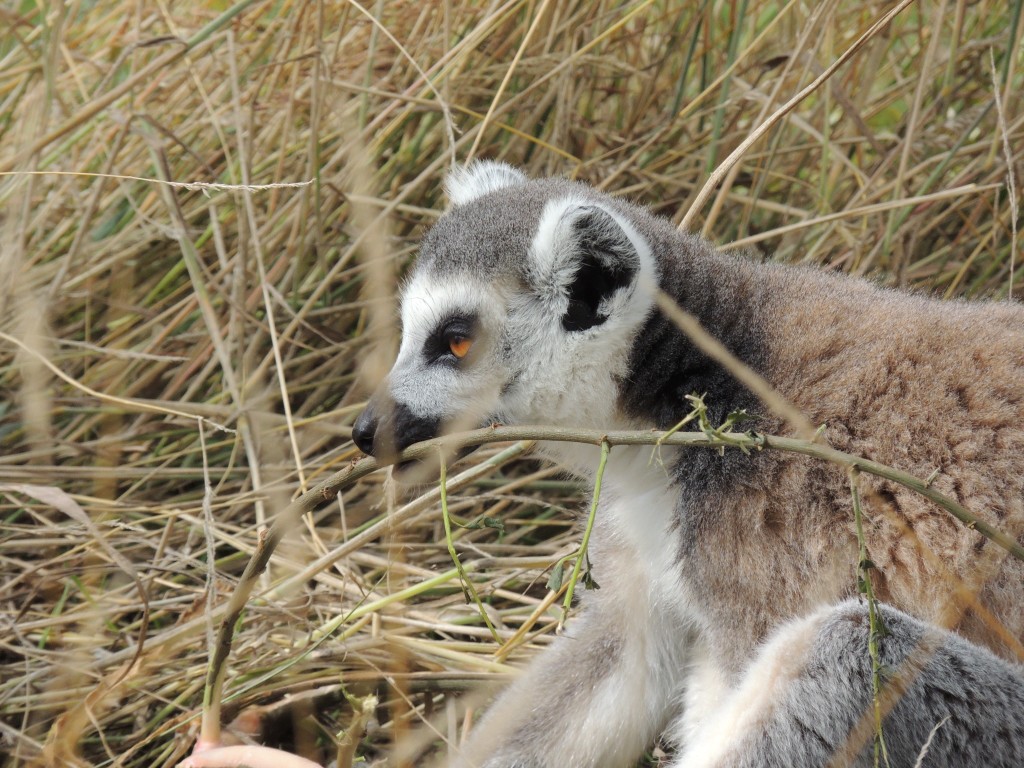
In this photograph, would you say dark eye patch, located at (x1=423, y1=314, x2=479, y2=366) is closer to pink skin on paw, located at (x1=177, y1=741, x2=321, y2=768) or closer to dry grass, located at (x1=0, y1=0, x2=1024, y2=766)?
dry grass, located at (x1=0, y1=0, x2=1024, y2=766)

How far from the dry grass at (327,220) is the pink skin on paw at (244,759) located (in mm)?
790

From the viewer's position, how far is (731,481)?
2.78 metres

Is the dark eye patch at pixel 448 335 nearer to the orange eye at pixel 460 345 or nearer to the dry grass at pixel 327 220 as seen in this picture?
the orange eye at pixel 460 345

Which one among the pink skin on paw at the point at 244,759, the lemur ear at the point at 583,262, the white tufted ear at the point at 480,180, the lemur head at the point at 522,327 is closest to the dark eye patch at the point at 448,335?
the lemur head at the point at 522,327

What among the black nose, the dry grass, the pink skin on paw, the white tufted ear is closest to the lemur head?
the black nose

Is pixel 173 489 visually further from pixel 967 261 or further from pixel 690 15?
pixel 967 261

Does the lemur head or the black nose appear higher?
the lemur head

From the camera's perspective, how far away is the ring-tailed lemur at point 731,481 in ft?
8.18

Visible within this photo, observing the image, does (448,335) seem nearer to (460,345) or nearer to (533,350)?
(460,345)

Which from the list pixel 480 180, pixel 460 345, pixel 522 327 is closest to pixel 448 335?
pixel 460 345

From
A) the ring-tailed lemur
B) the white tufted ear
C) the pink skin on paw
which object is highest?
the white tufted ear

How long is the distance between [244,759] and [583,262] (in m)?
1.49

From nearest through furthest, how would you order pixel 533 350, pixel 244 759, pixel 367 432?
pixel 244 759, pixel 367 432, pixel 533 350

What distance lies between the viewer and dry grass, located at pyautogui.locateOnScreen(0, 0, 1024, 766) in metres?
3.82
